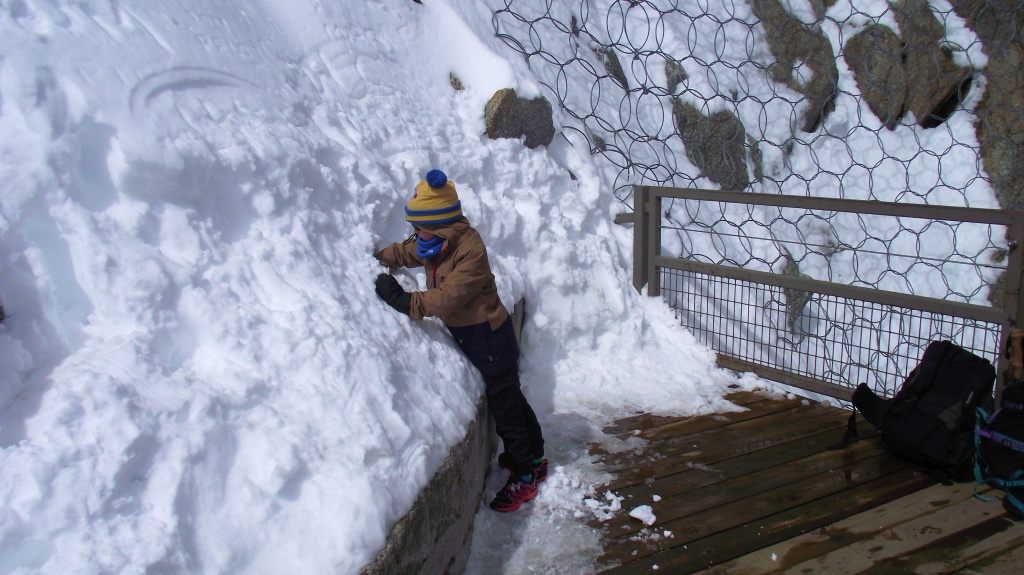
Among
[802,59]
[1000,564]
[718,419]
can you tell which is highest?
[802,59]

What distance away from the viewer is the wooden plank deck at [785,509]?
2541 mm

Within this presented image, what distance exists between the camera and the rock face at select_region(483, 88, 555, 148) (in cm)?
421

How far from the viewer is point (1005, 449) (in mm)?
2877

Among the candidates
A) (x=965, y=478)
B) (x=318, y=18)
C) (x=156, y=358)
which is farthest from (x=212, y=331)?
(x=965, y=478)

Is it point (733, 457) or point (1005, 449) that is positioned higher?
point (1005, 449)

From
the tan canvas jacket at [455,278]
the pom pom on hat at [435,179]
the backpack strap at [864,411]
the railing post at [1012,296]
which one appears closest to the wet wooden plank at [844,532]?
the backpack strap at [864,411]

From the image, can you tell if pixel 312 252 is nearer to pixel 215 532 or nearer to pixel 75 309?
pixel 75 309

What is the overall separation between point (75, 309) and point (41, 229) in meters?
0.23

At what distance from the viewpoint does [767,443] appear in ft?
11.0

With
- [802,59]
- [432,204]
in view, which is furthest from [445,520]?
[802,59]

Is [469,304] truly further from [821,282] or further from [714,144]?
[714,144]

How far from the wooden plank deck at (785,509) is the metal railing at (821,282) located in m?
0.52

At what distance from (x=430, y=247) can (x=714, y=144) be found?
3.79 metres

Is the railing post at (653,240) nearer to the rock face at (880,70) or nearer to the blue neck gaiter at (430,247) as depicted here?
the blue neck gaiter at (430,247)
